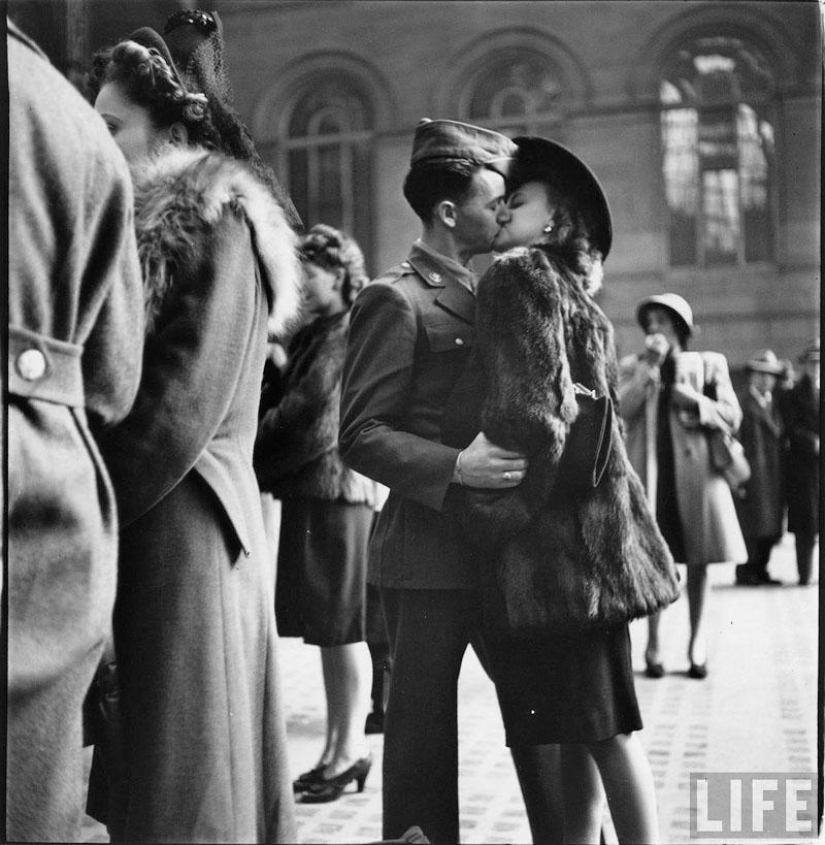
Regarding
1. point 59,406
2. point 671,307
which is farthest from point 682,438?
point 59,406

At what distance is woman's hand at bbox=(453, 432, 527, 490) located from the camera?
2.44m

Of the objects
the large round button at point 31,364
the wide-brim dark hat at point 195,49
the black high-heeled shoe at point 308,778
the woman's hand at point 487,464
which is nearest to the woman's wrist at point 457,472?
the woman's hand at point 487,464

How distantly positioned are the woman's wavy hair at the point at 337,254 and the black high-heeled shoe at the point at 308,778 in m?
1.18

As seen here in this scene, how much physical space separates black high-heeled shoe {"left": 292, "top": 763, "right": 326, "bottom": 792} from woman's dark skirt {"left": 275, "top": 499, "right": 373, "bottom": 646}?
0.31 meters

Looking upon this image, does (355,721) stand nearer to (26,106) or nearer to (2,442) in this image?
(2,442)

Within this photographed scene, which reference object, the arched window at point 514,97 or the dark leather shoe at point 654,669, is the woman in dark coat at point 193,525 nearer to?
the arched window at point 514,97

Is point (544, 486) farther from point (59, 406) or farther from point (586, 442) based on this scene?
point (59, 406)

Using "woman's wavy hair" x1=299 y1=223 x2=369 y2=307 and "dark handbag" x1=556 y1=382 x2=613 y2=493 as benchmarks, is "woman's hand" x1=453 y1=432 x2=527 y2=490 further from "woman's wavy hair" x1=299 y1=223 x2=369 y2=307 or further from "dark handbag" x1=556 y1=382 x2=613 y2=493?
"woman's wavy hair" x1=299 y1=223 x2=369 y2=307

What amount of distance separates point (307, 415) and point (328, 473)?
164 mm

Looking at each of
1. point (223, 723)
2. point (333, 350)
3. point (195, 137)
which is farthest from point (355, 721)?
point (195, 137)

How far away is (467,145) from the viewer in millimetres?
2557

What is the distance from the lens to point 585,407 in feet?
8.04

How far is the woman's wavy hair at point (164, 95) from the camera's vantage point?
2.52 meters

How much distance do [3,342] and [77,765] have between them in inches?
38.8
